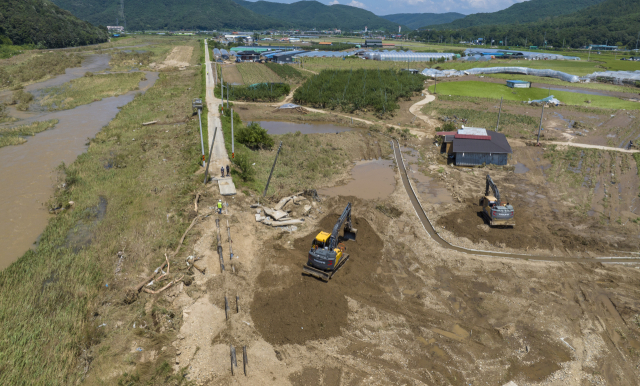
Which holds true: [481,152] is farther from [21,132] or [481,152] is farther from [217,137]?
[21,132]

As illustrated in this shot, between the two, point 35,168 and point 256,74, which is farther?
point 256,74

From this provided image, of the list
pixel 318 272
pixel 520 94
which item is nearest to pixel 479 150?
pixel 318 272

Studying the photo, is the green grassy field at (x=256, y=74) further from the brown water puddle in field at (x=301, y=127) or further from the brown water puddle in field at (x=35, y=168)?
the brown water puddle in field at (x=35, y=168)

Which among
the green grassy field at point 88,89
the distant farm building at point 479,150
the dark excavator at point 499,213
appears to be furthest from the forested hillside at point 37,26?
the dark excavator at point 499,213

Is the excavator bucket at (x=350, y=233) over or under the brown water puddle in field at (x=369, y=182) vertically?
over

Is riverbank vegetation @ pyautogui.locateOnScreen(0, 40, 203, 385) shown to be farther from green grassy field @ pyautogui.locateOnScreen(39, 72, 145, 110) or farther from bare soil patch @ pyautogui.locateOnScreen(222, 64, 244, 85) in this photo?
bare soil patch @ pyautogui.locateOnScreen(222, 64, 244, 85)

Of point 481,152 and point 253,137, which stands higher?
point 253,137

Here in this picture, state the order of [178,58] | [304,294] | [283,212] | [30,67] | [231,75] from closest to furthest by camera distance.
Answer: [304,294] → [283,212] → [30,67] → [231,75] → [178,58]
